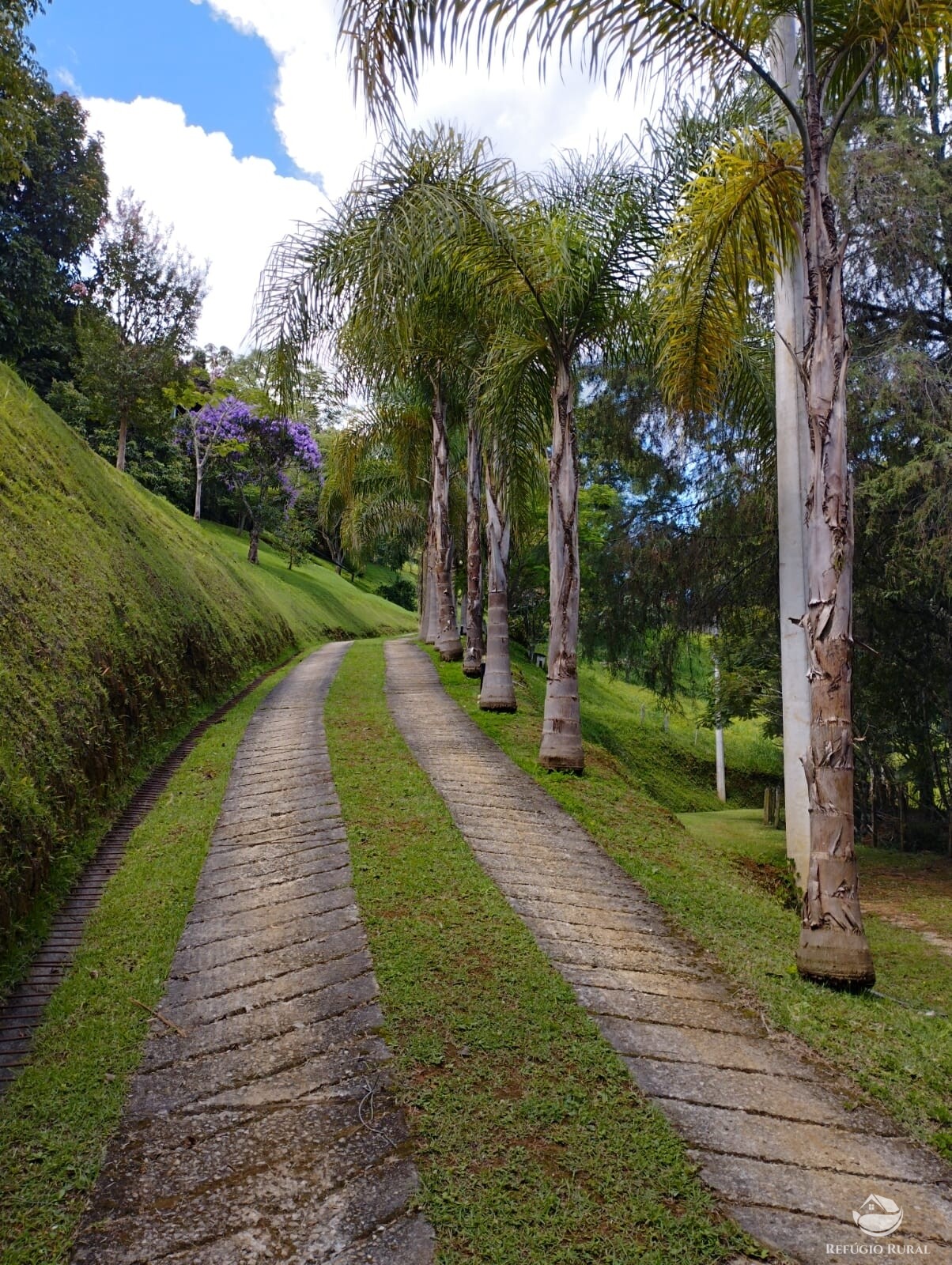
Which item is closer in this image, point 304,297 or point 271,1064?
point 271,1064

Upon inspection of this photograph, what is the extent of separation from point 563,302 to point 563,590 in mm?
3033

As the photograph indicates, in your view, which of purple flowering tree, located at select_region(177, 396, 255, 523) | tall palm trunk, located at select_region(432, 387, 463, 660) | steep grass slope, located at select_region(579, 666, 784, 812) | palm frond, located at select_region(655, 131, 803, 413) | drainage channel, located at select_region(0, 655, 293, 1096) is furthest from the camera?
purple flowering tree, located at select_region(177, 396, 255, 523)

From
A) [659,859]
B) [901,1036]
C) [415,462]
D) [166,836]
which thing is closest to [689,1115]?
[901,1036]

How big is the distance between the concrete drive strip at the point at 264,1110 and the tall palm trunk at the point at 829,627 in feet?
8.26

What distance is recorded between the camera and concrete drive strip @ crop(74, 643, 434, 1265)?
257cm

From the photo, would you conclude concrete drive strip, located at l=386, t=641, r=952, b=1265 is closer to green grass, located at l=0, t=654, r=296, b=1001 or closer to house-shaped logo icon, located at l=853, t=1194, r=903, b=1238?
house-shaped logo icon, located at l=853, t=1194, r=903, b=1238

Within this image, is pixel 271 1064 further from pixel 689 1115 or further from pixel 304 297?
pixel 304 297

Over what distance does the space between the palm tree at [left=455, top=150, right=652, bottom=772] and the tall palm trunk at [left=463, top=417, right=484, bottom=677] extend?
3.97 meters

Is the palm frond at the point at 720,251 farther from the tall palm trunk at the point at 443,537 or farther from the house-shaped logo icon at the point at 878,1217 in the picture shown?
the tall palm trunk at the point at 443,537

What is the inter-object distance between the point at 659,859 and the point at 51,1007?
450cm

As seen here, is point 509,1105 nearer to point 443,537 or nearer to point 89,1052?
point 89,1052

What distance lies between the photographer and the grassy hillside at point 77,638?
5.73m

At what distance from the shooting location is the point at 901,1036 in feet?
13.4

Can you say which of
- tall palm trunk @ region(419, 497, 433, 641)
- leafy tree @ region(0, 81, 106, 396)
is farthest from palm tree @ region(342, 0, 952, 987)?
leafy tree @ region(0, 81, 106, 396)
